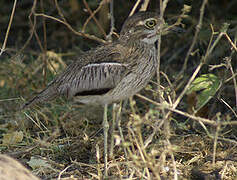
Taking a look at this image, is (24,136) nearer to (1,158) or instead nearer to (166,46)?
(1,158)

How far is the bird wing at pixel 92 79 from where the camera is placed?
3.09 meters

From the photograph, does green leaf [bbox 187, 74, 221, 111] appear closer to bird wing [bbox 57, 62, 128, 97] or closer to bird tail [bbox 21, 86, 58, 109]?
bird wing [bbox 57, 62, 128, 97]

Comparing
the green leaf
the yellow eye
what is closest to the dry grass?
the green leaf

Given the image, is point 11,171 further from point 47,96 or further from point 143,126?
point 143,126

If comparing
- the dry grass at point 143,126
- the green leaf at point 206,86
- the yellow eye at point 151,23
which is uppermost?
the yellow eye at point 151,23

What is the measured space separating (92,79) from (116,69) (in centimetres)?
20

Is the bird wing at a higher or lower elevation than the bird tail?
higher

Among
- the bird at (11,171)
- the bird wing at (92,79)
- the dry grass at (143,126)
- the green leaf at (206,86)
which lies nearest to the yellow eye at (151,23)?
the dry grass at (143,126)

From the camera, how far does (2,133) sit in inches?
145

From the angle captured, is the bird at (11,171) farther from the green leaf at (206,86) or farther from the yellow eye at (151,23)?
the yellow eye at (151,23)

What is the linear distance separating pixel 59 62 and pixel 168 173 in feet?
6.71

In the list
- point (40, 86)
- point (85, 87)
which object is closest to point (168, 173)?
point (85, 87)

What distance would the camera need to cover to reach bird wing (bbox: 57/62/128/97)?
10.1 feet

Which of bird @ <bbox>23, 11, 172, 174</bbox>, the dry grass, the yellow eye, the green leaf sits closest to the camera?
the dry grass
